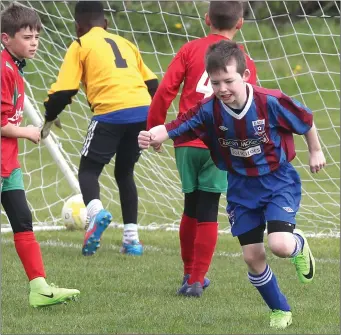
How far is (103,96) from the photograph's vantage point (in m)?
6.56

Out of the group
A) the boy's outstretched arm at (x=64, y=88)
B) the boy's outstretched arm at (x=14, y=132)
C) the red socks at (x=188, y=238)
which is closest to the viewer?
the boy's outstretched arm at (x=14, y=132)

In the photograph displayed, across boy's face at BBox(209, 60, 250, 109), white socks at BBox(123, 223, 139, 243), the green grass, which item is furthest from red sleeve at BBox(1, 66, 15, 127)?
white socks at BBox(123, 223, 139, 243)

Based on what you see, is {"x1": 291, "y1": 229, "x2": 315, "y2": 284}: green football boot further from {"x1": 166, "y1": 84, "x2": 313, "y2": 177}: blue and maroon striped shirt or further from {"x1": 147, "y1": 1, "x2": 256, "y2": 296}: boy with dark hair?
{"x1": 147, "y1": 1, "x2": 256, "y2": 296}: boy with dark hair

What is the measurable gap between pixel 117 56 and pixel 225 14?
1.62 meters

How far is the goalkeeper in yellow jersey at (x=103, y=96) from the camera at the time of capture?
6.45 m

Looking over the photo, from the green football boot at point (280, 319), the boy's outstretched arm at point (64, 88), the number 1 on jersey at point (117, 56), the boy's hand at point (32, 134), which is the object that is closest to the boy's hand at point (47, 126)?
the boy's outstretched arm at point (64, 88)

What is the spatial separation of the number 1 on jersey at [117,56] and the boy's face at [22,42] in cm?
183

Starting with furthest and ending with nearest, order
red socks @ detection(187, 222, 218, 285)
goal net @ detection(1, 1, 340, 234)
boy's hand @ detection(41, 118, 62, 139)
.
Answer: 1. goal net @ detection(1, 1, 340, 234)
2. boy's hand @ detection(41, 118, 62, 139)
3. red socks @ detection(187, 222, 218, 285)

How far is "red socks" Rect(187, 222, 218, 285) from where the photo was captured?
5.20 meters

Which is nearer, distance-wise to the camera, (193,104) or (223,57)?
(223,57)

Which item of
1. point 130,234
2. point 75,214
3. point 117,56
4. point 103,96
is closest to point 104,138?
point 103,96

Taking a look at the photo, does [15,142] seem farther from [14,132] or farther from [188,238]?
[188,238]

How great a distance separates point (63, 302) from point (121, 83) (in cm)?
222

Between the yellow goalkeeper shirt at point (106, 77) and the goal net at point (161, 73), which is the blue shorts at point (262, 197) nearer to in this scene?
the yellow goalkeeper shirt at point (106, 77)
